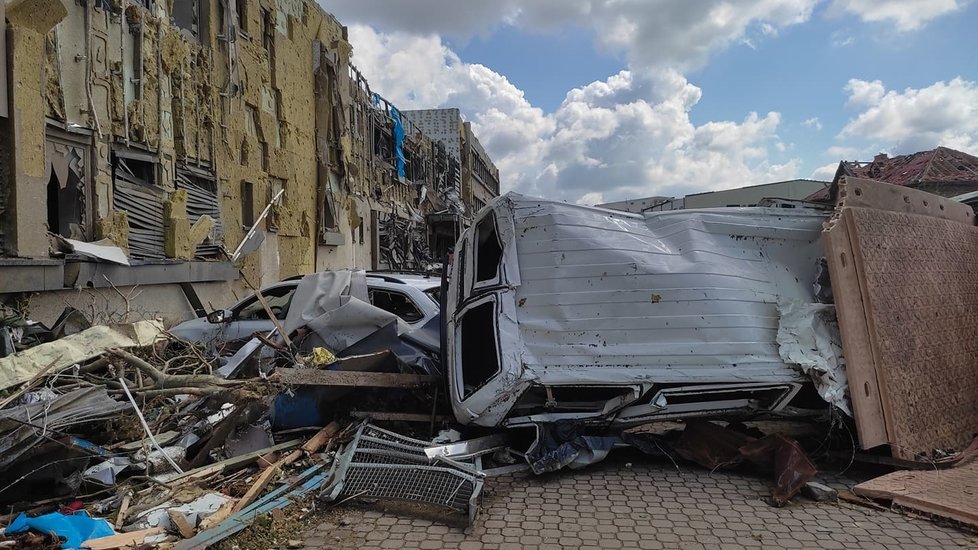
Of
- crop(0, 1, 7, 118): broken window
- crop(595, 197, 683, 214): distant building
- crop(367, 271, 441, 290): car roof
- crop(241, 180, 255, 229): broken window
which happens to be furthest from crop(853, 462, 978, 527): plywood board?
crop(241, 180, 255, 229): broken window

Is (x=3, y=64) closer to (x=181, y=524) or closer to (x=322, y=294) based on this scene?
(x=322, y=294)

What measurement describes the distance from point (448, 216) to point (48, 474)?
76.8 feet

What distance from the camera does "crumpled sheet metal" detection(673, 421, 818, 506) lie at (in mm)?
3828

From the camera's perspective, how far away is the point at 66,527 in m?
3.09

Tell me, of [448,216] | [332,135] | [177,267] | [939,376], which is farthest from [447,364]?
[448,216]

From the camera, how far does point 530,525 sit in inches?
137

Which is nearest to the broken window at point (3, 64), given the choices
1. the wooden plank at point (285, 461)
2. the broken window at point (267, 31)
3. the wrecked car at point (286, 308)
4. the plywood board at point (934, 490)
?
the wrecked car at point (286, 308)

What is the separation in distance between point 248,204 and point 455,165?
70.3 ft

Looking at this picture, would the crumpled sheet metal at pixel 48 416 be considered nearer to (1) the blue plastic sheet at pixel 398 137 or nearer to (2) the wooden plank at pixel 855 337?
(2) the wooden plank at pixel 855 337

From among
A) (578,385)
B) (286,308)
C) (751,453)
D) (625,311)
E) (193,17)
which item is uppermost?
(193,17)

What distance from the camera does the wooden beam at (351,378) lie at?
450cm

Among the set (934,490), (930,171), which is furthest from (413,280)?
(930,171)

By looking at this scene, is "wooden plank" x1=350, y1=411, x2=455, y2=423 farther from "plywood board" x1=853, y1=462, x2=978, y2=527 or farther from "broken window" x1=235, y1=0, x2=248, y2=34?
"broken window" x1=235, y1=0, x2=248, y2=34

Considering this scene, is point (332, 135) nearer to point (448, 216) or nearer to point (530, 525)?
point (448, 216)
